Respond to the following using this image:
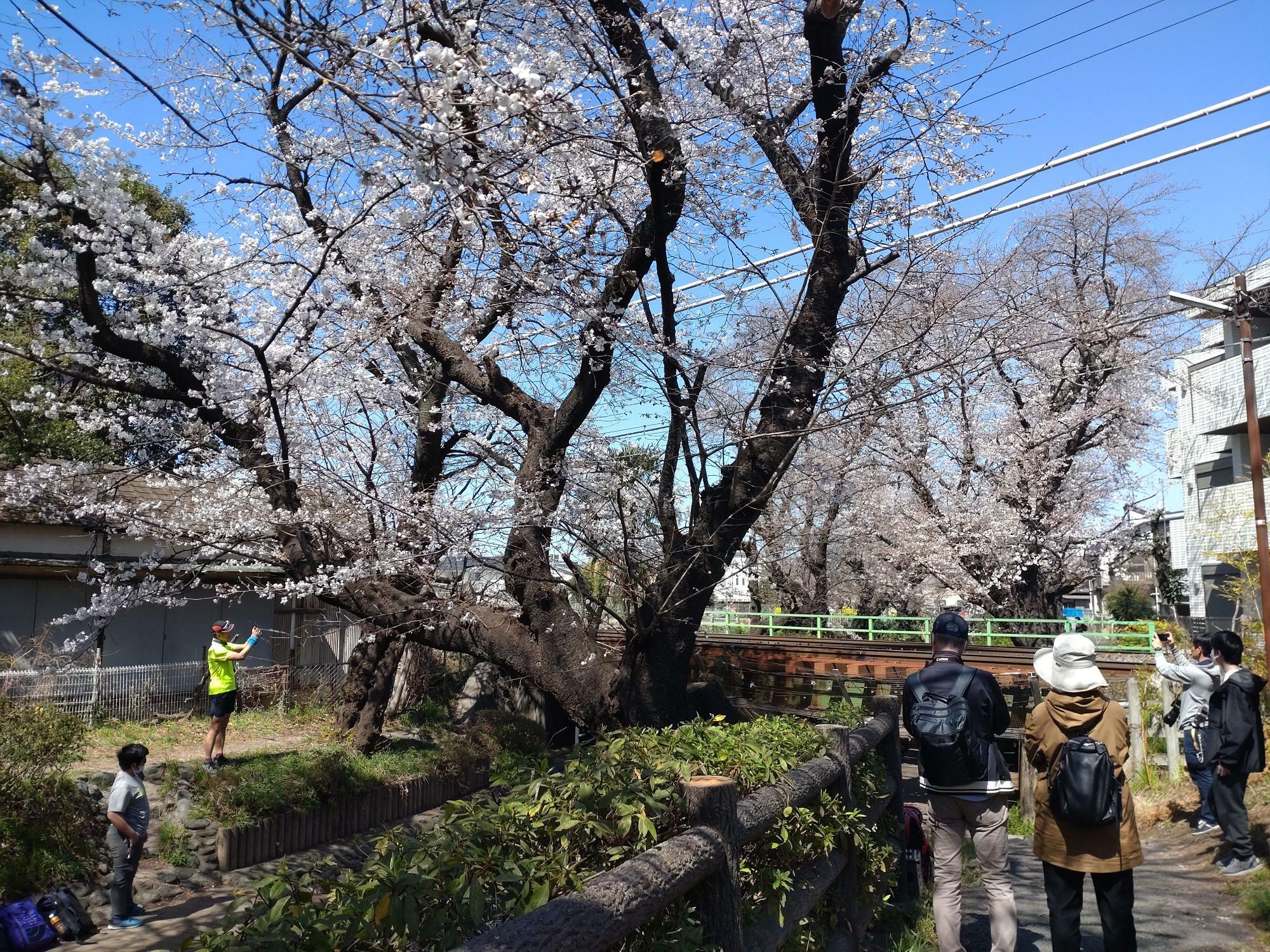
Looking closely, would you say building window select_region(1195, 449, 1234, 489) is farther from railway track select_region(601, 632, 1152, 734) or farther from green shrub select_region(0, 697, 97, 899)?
green shrub select_region(0, 697, 97, 899)

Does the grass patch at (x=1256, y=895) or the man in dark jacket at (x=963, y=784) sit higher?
the man in dark jacket at (x=963, y=784)

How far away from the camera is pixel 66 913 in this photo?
7457 millimetres

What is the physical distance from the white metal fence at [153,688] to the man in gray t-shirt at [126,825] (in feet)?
11.9

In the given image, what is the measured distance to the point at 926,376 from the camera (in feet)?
23.6

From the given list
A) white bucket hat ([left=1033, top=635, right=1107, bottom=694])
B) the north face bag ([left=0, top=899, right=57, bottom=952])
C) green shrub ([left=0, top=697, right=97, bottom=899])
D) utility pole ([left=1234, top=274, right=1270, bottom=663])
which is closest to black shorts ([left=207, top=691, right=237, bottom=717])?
green shrub ([left=0, top=697, right=97, bottom=899])

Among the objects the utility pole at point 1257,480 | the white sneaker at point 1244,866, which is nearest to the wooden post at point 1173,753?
the utility pole at point 1257,480

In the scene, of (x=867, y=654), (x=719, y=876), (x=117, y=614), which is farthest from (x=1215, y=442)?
(x=719, y=876)

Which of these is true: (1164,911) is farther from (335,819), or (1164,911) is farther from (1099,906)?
(335,819)

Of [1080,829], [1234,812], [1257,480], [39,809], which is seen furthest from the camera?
[1257,480]

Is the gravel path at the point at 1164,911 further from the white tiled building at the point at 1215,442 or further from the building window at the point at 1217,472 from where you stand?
the building window at the point at 1217,472

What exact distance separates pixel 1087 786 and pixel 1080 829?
0.27 meters

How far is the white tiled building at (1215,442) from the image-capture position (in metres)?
21.9

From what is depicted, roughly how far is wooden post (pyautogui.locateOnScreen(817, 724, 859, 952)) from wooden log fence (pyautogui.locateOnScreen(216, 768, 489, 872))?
5.09 m

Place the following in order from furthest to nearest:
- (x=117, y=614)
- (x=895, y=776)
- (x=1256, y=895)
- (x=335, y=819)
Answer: (x=117, y=614)
(x=335, y=819)
(x=895, y=776)
(x=1256, y=895)
